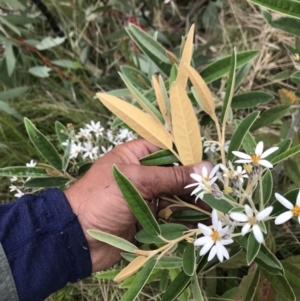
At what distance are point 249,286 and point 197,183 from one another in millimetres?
349

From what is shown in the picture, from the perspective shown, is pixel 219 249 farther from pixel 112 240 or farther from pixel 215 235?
pixel 112 240

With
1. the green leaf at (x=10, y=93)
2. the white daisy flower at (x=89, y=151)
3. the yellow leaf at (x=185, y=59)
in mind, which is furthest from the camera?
the green leaf at (x=10, y=93)

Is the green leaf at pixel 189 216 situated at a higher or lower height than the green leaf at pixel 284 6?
lower

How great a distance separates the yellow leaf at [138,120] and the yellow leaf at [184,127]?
0.02 m

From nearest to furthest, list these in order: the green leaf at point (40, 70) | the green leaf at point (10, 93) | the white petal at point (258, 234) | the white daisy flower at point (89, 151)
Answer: the white petal at point (258, 234), the white daisy flower at point (89, 151), the green leaf at point (10, 93), the green leaf at point (40, 70)

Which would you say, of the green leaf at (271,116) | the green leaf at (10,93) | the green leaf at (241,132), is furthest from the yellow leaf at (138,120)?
the green leaf at (10,93)

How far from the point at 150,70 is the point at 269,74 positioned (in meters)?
0.50

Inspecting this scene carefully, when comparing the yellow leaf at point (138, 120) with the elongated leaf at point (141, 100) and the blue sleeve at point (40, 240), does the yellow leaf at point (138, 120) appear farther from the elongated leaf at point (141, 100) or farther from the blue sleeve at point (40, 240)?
the blue sleeve at point (40, 240)

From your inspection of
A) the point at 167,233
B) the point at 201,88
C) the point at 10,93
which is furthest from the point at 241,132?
the point at 10,93

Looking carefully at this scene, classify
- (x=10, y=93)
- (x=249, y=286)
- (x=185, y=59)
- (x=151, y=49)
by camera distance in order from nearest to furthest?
(x=185, y=59) → (x=249, y=286) → (x=151, y=49) → (x=10, y=93)

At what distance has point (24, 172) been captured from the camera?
38.0 inches

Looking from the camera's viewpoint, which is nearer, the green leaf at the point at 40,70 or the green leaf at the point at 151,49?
the green leaf at the point at 151,49

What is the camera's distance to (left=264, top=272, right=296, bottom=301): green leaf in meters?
0.77

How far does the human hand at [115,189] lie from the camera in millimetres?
804
